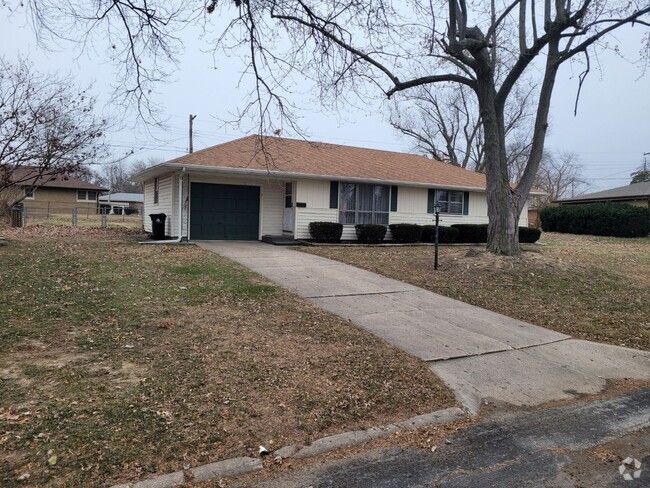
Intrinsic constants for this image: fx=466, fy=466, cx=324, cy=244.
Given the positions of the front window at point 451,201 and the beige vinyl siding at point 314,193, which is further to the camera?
the front window at point 451,201

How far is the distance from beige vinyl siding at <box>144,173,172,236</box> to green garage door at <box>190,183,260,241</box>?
890 mm

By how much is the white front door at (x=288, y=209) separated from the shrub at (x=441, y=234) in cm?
533

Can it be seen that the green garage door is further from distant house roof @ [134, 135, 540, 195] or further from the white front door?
distant house roof @ [134, 135, 540, 195]

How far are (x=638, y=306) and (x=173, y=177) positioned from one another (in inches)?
551

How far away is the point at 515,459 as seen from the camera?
11.0 feet

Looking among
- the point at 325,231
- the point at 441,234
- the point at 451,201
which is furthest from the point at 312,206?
the point at 451,201

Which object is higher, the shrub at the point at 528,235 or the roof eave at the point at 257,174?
the roof eave at the point at 257,174

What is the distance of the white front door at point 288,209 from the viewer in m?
16.9

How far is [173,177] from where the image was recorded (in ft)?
53.7

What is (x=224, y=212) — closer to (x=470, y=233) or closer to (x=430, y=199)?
(x=430, y=199)

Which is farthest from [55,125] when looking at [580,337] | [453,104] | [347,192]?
[453,104]

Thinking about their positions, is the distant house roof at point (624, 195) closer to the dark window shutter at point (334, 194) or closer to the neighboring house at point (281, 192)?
the neighboring house at point (281, 192)

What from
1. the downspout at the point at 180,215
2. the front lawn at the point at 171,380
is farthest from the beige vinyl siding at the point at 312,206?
the front lawn at the point at 171,380

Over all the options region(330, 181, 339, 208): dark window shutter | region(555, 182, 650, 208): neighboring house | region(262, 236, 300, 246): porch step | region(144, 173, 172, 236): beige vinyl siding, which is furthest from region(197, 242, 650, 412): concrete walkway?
region(555, 182, 650, 208): neighboring house
